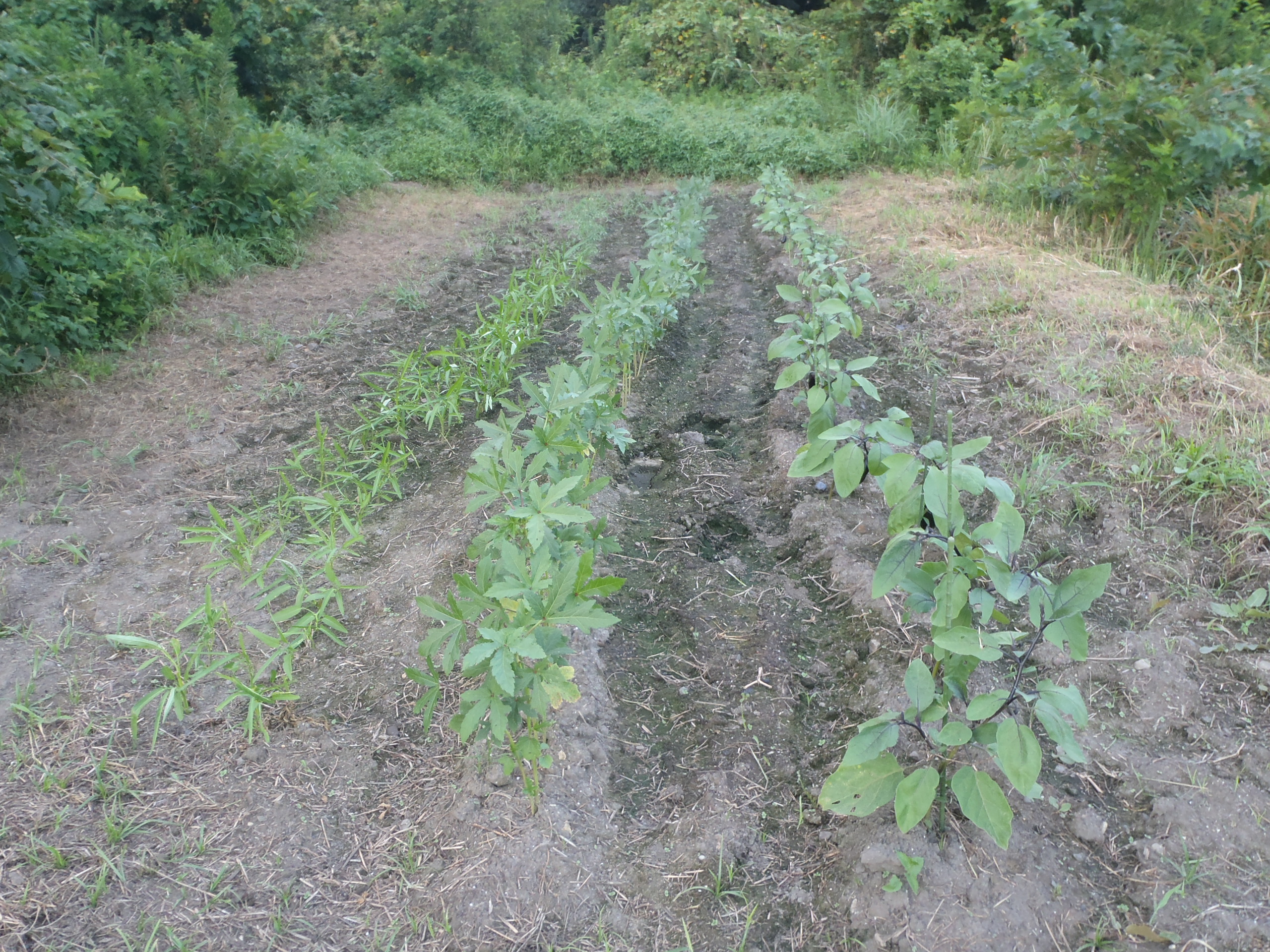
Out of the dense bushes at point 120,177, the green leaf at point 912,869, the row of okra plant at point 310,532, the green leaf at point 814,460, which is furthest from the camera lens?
the dense bushes at point 120,177

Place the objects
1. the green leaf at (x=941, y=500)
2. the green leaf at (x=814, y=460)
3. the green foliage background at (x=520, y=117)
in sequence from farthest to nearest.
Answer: the green foliage background at (x=520, y=117), the green leaf at (x=814, y=460), the green leaf at (x=941, y=500)

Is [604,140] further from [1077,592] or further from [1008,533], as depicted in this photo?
[1077,592]

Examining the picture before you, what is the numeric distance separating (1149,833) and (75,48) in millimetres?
7069

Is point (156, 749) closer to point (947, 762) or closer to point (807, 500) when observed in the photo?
point (947, 762)

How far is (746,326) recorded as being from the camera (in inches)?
203

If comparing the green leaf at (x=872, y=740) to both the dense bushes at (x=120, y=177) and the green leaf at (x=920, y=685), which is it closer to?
the green leaf at (x=920, y=685)

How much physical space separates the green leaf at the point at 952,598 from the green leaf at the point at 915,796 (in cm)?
32

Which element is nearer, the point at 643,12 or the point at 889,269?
the point at 889,269

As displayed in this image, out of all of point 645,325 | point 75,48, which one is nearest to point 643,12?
point 75,48

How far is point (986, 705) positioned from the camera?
5.62ft

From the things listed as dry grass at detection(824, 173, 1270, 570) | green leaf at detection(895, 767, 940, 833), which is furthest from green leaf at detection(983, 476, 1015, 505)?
dry grass at detection(824, 173, 1270, 570)

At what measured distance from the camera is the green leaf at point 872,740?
5.71 ft

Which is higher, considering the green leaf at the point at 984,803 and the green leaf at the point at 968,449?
the green leaf at the point at 968,449

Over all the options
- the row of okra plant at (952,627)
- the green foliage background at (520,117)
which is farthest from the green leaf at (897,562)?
the green foliage background at (520,117)
